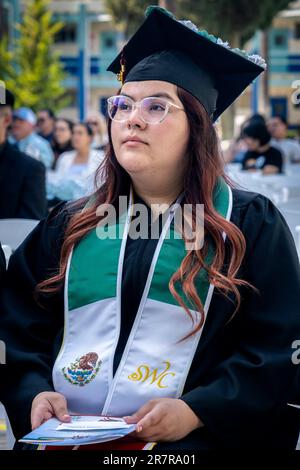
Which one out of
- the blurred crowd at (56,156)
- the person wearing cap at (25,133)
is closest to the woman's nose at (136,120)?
the blurred crowd at (56,156)

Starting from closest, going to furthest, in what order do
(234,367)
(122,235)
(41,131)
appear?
(234,367) < (122,235) < (41,131)

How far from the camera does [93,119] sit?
13.5m

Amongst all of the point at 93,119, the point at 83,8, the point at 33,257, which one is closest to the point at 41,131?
the point at 93,119

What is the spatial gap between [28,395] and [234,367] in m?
0.58

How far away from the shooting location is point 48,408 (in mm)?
2334

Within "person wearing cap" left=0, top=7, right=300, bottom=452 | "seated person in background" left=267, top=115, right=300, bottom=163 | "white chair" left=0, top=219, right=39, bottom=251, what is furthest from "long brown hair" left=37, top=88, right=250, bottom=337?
"seated person in background" left=267, top=115, right=300, bottom=163

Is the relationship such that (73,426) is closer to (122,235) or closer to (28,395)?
(28,395)

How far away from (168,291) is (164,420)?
375 millimetres

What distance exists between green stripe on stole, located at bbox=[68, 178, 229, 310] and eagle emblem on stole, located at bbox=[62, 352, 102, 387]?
0.16 meters

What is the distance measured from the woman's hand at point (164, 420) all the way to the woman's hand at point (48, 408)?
0.19 metres

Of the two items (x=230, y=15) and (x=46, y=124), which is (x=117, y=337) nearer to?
(x=46, y=124)

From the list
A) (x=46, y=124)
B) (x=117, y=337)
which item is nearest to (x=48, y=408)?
(x=117, y=337)

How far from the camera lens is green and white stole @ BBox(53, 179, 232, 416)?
2.37 m
